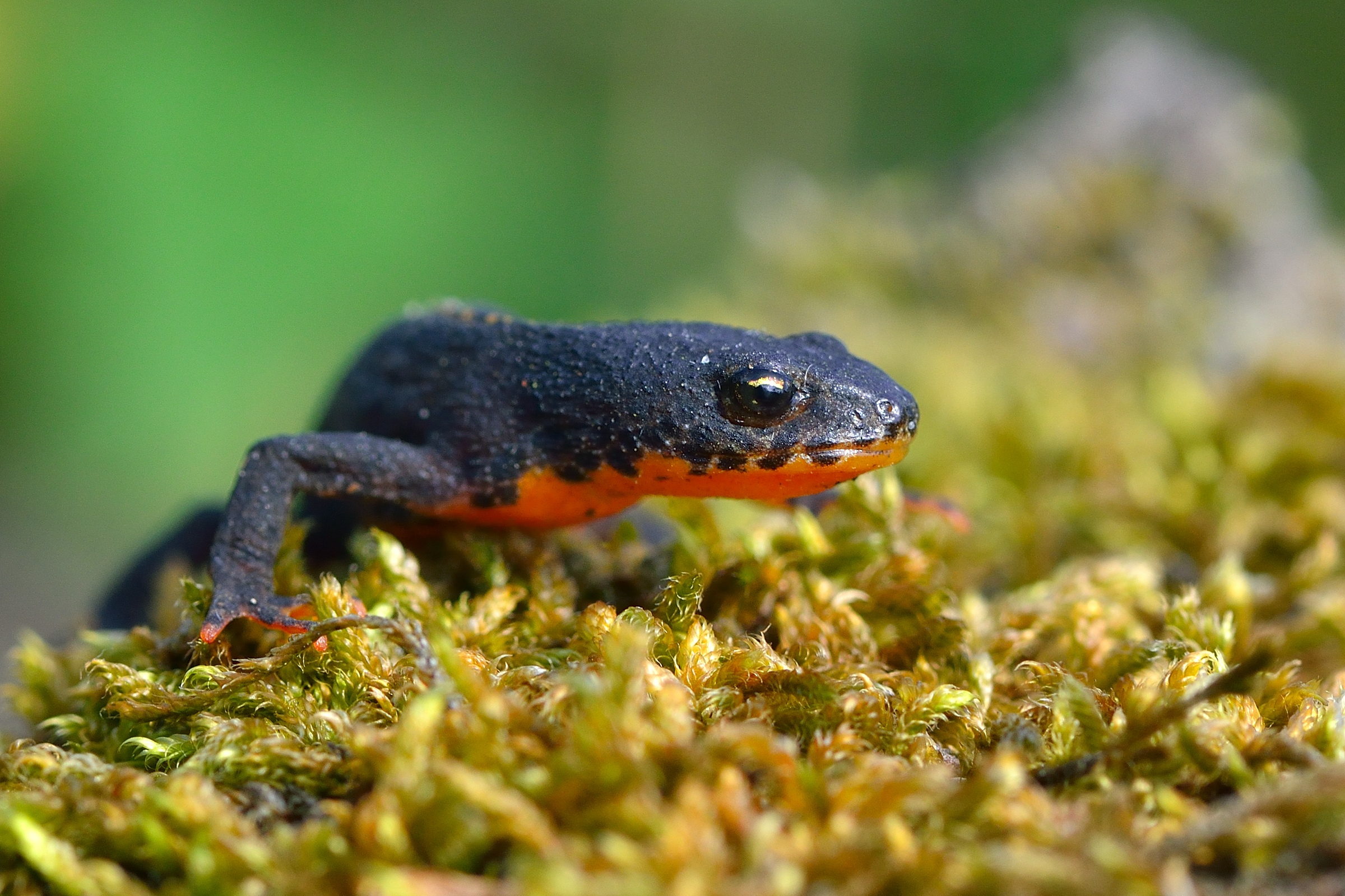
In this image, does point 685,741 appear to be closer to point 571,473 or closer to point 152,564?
point 571,473

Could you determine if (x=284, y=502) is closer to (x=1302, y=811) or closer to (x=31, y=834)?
(x=31, y=834)

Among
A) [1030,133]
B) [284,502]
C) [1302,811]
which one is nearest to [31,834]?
[284,502]

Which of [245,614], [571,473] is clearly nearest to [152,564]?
[245,614]

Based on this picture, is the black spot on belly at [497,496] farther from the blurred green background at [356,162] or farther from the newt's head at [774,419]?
the blurred green background at [356,162]

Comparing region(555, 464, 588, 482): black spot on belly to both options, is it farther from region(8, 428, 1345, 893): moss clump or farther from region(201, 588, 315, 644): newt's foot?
region(201, 588, 315, 644): newt's foot

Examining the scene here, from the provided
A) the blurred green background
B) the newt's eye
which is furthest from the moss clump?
the blurred green background

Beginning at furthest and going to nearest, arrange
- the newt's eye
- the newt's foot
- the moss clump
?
the newt's eye
the newt's foot
the moss clump
